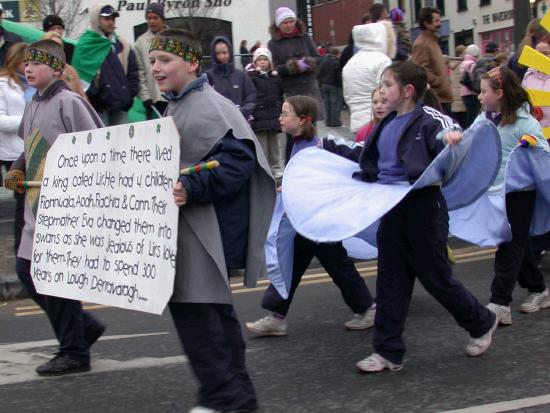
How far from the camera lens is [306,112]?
20.6 ft

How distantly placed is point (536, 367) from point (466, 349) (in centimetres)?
44

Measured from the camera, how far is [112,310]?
24.4 feet

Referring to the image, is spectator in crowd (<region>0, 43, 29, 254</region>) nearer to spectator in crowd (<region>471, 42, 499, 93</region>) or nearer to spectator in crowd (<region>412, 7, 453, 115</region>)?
spectator in crowd (<region>412, 7, 453, 115</region>)

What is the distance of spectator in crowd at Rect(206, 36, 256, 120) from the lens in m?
10.6

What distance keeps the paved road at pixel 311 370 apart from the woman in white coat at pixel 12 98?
2315mm

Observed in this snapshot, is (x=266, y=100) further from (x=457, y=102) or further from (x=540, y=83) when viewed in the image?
(x=540, y=83)

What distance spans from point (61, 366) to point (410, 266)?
1989mm

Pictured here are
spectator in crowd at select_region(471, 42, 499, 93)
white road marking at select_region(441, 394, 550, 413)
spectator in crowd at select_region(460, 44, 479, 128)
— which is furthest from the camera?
spectator in crowd at select_region(460, 44, 479, 128)

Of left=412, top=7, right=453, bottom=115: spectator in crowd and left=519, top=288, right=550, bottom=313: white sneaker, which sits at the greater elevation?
left=412, top=7, right=453, bottom=115: spectator in crowd

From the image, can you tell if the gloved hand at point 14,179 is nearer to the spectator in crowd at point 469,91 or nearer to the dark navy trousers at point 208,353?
the dark navy trousers at point 208,353

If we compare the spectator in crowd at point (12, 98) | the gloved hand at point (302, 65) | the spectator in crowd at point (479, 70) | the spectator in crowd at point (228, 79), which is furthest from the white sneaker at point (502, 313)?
the spectator in crowd at point (479, 70)

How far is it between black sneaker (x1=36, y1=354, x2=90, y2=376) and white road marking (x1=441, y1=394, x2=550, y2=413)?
6.95 ft

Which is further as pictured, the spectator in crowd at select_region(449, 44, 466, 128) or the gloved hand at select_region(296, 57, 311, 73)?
the spectator in crowd at select_region(449, 44, 466, 128)

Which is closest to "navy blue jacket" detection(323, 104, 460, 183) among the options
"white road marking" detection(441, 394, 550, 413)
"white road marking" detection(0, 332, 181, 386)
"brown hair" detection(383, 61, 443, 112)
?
"brown hair" detection(383, 61, 443, 112)
